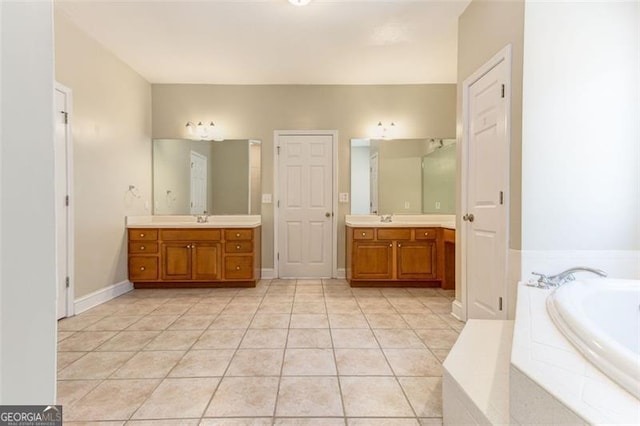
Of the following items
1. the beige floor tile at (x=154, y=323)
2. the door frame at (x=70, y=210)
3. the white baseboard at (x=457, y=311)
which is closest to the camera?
the beige floor tile at (x=154, y=323)

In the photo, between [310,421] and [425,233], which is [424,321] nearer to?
[425,233]

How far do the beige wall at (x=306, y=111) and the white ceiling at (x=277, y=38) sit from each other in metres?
0.17

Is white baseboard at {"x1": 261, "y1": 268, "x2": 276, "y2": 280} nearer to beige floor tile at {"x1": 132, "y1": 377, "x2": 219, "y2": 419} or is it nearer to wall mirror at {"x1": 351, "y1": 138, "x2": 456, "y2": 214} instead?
wall mirror at {"x1": 351, "y1": 138, "x2": 456, "y2": 214}

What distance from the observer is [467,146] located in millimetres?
2617

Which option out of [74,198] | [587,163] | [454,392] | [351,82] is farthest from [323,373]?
[351,82]

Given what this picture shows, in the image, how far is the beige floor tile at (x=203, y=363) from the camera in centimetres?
185

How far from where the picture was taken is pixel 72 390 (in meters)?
1.69

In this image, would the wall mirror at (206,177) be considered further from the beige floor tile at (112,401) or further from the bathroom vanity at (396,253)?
the beige floor tile at (112,401)

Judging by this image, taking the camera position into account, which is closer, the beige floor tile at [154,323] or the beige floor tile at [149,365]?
the beige floor tile at [149,365]

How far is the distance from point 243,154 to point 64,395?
10.7 feet

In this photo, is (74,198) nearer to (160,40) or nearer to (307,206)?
(160,40)

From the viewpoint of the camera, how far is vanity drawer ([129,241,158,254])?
12.4 feet

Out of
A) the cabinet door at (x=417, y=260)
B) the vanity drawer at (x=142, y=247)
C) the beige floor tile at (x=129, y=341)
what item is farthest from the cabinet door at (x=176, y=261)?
the cabinet door at (x=417, y=260)

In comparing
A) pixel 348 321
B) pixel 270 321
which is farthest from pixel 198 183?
pixel 348 321
